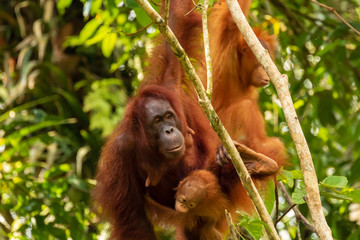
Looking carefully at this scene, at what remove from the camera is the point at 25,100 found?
5496 millimetres

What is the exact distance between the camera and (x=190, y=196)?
2807mm

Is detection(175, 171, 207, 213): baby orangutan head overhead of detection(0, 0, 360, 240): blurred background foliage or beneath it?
overhead

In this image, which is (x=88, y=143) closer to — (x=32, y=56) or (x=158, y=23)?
(x=32, y=56)

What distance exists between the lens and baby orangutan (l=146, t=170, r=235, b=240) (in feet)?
9.25

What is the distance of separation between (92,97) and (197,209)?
2.29 metres

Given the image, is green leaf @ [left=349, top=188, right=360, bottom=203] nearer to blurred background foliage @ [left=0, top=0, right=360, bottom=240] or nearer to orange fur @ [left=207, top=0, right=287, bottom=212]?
blurred background foliage @ [left=0, top=0, right=360, bottom=240]

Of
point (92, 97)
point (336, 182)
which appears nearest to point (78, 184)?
point (92, 97)

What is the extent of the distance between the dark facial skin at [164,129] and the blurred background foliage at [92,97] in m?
0.43

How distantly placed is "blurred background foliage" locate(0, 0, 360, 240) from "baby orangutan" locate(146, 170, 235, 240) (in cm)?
40

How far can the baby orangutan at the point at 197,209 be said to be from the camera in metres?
2.82

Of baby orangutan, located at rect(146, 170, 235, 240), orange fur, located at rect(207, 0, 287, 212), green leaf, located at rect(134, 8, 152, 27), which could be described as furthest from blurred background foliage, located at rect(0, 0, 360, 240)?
baby orangutan, located at rect(146, 170, 235, 240)

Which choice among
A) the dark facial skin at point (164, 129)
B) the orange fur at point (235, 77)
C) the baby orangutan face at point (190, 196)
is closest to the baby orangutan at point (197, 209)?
the baby orangutan face at point (190, 196)

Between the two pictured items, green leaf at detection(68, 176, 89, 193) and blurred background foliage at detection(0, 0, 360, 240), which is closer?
blurred background foliage at detection(0, 0, 360, 240)

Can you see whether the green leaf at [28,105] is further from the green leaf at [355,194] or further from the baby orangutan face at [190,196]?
the green leaf at [355,194]
